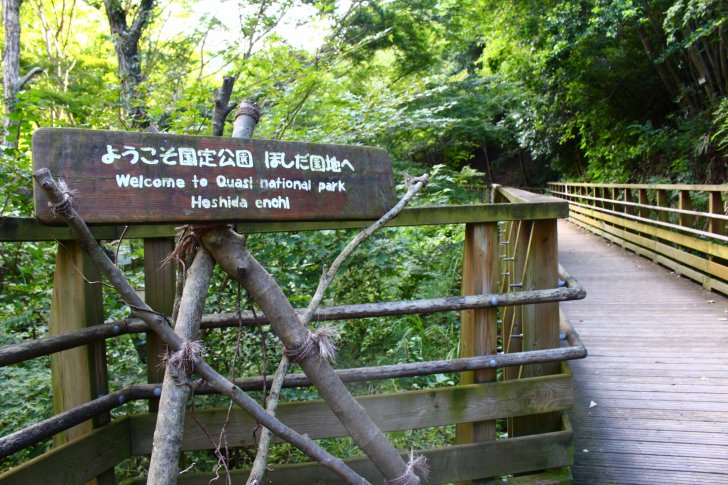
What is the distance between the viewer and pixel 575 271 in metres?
8.86

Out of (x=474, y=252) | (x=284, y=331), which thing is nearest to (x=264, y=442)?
(x=284, y=331)

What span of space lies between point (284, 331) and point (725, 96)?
11359 mm

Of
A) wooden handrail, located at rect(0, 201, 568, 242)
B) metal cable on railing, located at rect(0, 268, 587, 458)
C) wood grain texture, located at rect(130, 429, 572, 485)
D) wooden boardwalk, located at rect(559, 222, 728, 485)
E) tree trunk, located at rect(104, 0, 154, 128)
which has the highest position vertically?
tree trunk, located at rect(104, 0, 154, 128)

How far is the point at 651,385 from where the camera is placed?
167 inches

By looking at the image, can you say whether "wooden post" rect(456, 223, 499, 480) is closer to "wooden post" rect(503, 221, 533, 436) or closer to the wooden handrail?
the wooden handrail

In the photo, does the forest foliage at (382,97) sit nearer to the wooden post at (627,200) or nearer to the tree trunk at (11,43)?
the tree trunk at (11,43)

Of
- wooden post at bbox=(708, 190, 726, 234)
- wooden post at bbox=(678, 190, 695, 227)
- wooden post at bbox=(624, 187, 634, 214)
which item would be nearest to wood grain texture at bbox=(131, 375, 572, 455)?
wooden post at bbox=(708, 190, 726, 234)

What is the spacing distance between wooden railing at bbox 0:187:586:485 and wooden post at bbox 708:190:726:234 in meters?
5.28

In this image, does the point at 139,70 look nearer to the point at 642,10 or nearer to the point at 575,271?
the point at 575,271

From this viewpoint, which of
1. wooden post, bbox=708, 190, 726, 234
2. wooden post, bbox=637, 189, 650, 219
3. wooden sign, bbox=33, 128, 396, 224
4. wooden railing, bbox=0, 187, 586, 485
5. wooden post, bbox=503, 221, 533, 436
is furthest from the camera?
wooden post, bbox=637, 189, 650, 219

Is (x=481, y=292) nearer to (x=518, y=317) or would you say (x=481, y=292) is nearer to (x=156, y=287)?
(x=518, y=317)

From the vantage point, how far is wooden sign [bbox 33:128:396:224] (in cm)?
165

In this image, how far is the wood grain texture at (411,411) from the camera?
2541mm

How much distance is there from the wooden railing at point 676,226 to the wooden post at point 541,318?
15.5 ft
